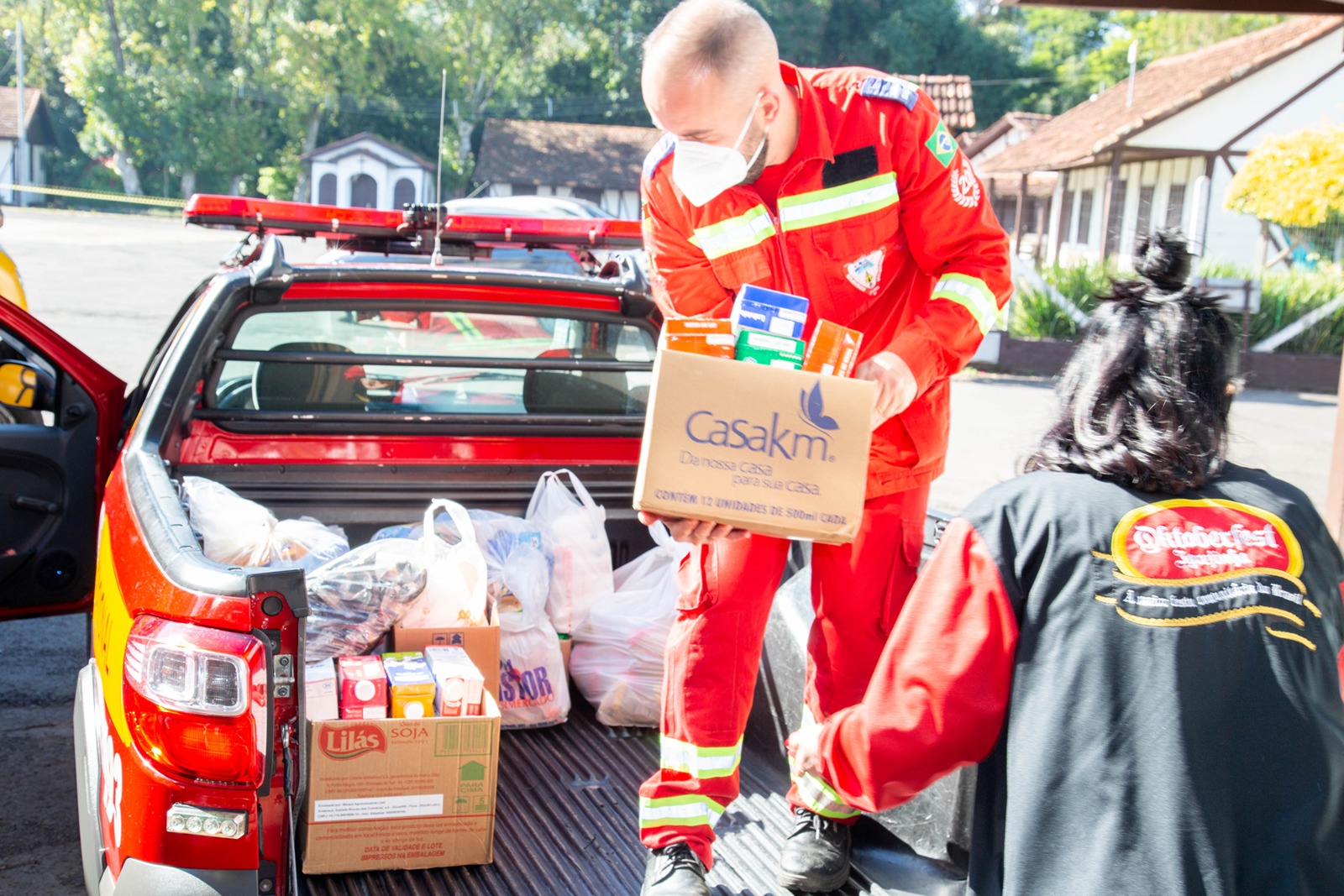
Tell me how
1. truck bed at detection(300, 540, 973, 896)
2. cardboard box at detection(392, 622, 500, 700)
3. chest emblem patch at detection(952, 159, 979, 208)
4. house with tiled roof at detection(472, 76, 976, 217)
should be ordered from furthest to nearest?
house with tiled roof at detection(472, 76, 976, 217)
cardboard box at detection(392, 622, 500, 700)
truck bed at detection(300, 540, 973, 896)
chest emblem patch at detection(952, 159, 979, 208)

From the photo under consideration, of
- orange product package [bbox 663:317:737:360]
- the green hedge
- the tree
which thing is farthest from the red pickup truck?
the tree

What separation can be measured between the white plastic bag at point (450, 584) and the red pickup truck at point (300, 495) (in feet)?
1.32

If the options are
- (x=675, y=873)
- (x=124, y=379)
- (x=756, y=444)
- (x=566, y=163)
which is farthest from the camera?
(x=566, y=163)

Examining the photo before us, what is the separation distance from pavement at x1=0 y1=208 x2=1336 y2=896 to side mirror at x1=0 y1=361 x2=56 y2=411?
3.79 feet

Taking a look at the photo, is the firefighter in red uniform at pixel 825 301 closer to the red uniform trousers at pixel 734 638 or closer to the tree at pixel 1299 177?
the red uniform trousers at pixel 734 638

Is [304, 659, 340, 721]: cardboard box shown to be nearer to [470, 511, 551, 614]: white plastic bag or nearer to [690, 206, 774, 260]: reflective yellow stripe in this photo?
[470, 511, 551, 614]: white plastic bag

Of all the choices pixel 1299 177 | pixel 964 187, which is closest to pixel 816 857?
pixel 964 187

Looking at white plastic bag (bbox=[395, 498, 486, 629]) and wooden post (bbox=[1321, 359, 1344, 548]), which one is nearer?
white plastic bag (bbox=[395, 498, 486, 629])

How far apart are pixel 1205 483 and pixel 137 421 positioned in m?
2.52

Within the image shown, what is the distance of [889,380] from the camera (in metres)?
2.13

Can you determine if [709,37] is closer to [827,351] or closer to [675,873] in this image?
[827,351]

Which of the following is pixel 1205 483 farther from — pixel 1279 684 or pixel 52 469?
pixel 52 469

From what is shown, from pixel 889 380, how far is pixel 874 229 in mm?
396

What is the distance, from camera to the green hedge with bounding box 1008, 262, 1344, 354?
615 inches
